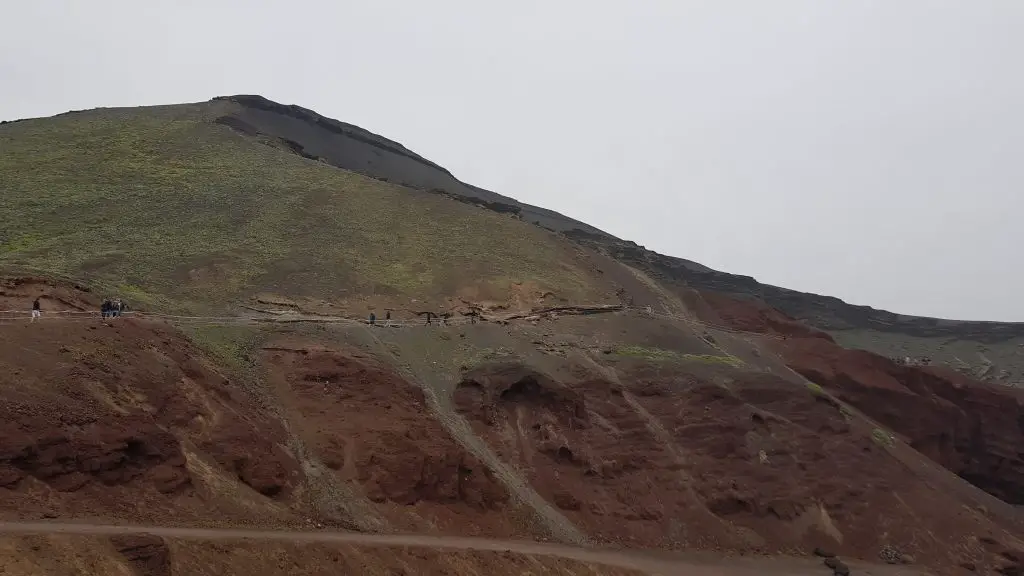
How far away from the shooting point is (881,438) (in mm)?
34219

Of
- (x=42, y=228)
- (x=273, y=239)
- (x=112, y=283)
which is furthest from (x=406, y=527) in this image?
(x=42, y=228)

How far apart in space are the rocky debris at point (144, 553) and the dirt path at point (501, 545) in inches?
24.4

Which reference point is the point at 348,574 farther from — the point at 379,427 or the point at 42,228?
the point at 42,228

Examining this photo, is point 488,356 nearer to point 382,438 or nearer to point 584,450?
point 584,450

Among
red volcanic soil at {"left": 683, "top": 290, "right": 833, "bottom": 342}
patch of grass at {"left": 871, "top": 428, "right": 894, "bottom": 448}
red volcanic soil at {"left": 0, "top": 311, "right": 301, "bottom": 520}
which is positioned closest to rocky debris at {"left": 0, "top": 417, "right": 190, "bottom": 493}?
red volcanic soil at {"left": 0, "top": 311, "right": 301, "bottom": 520}

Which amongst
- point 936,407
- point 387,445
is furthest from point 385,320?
point 936,407

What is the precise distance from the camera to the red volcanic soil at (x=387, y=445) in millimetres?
21234

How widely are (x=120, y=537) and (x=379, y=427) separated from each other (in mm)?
11384

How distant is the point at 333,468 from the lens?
21109 millimetres

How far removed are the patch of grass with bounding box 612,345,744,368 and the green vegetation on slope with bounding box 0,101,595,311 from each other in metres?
6.62

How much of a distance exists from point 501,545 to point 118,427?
35.0ft

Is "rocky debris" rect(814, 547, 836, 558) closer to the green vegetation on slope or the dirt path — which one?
the dirt path

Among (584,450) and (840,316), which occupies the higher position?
(840,316)

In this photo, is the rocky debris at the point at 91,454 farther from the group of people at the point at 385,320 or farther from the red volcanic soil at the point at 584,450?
the group of people at the point at 385,320
